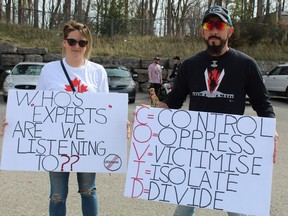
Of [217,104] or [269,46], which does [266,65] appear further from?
[217,104]

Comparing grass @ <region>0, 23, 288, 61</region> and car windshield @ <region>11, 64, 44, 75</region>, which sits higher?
grass @ <region>0, 23, 288, 61</region>

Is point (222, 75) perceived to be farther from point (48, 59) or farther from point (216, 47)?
point (48, 59)

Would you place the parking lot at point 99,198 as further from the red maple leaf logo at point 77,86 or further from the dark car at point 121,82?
the dark car at point 121,82

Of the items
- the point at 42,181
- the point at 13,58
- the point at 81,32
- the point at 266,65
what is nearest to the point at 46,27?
the point at 13,58

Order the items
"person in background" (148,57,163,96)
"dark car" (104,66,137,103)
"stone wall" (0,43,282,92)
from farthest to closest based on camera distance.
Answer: "stone wall" (0,43,282,92) < "person in background" (148,57,163,96) < "dark car" (104,66,137,103)

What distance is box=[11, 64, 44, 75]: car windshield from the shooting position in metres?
14.4

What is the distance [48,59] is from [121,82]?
662 cm

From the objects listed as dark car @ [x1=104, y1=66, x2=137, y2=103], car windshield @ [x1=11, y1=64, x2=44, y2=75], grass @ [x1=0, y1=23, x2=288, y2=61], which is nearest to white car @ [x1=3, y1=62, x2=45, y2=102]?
car windshield @ [x1=11, y1=64, x2=44, y2=75]

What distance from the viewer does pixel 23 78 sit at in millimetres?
13656

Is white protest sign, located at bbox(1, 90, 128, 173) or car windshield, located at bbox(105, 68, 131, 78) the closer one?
white protest sign, located at bbox(1, 90, 128, 173)

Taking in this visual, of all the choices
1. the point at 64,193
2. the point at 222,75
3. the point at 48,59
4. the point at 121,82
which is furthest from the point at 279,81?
the point at 64,193

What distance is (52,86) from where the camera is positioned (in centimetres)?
297

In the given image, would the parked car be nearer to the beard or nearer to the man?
the man

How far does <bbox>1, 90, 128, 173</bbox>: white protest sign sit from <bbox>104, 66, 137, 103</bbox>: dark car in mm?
11106
